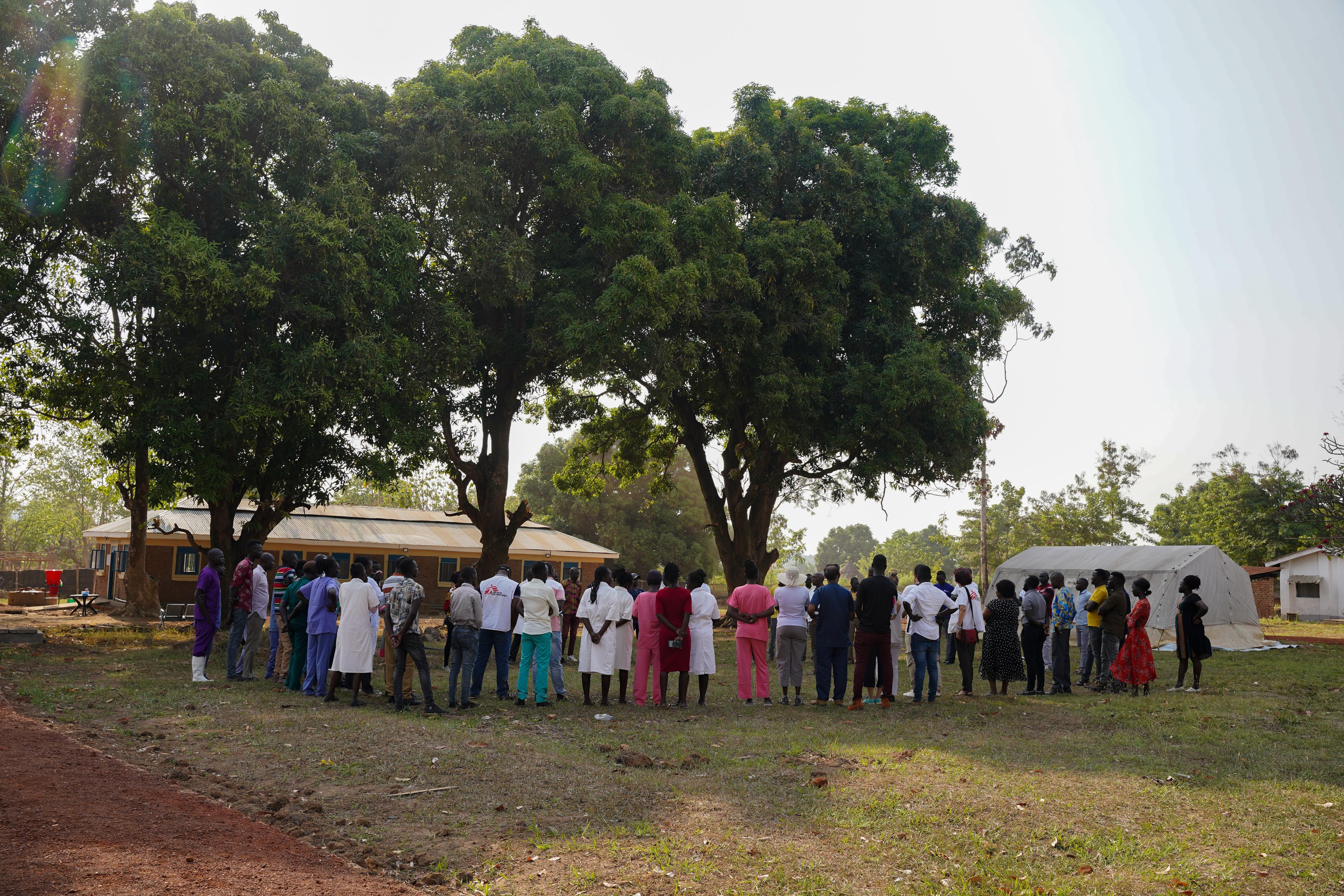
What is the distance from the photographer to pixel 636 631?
13023 millimetres

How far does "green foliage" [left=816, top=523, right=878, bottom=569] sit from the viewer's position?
164625 millimetres

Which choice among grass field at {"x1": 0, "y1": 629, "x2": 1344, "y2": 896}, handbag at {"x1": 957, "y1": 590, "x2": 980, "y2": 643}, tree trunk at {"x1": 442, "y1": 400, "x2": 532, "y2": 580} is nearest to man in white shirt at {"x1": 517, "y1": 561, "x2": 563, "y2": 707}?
grass field at {"x1": 0, "y1": 629, "x2": 1344, "y2": 896}

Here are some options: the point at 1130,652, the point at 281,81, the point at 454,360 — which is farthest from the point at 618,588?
the point at 281,81

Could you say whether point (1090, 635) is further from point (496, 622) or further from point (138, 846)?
point (138, 846)

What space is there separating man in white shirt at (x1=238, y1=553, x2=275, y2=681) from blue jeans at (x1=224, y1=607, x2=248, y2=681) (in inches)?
2.9

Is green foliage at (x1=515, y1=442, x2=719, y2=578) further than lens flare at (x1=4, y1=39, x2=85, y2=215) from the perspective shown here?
Yes

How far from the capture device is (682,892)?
17.2 feet

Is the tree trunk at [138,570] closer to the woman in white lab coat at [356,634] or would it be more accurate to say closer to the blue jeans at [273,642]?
the blue jeans at [273,642]

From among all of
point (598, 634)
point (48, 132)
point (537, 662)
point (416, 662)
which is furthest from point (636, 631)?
point (48, 132)

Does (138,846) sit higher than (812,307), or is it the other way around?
(812,307)

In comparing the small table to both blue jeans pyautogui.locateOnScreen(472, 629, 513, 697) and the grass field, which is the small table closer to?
the grass field

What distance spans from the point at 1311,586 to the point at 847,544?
121 m

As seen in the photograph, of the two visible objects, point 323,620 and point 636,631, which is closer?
point 323,620

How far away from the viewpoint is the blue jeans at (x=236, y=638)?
534 inches
